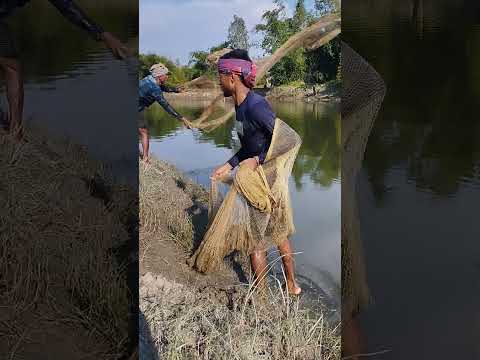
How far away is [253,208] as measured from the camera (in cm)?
404

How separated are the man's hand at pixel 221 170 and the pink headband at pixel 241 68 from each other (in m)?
0.55

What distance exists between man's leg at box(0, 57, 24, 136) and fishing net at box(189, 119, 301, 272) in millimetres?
1358

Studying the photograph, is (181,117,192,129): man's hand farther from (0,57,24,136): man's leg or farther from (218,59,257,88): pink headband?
(0,57,24,136): man's leg

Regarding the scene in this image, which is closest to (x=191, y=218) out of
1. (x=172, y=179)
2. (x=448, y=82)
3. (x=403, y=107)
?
(x=172, y=179)

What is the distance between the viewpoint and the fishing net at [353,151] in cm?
413

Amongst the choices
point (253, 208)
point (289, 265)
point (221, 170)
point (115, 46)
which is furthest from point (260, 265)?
point (115, 46)

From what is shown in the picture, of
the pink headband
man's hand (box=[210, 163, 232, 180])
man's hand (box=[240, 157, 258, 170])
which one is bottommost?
man's hand (box=[210, 163, 232, 180])

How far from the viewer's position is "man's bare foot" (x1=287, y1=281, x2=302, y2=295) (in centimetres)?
409

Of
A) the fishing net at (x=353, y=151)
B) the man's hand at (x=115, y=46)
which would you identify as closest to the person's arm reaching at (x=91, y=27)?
the man's hand at (x=115, y=46)

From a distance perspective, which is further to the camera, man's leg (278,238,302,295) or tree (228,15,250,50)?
man's leg (278,238,302,295)

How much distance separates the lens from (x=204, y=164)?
403 cm

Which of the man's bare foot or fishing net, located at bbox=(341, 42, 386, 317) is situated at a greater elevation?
fishing net, located at bbox=(341, 42, 386, 317)

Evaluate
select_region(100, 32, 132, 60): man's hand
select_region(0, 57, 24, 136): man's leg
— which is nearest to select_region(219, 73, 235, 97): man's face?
select_region(100, 32, 132, 60): man's hand

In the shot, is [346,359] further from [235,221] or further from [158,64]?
[158,64]
